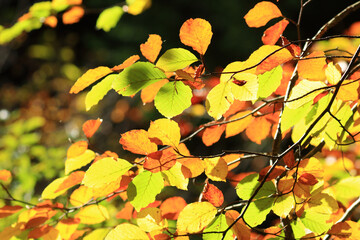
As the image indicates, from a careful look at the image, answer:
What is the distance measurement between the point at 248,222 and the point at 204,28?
1.06 feet

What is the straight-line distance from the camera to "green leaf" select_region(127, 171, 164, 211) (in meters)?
0.55

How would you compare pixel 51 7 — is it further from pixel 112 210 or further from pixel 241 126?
pixel 112 210

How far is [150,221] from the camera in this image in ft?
2.01

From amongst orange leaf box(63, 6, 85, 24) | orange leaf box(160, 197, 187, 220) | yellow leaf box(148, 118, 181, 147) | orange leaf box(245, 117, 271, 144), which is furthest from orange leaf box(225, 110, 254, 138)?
orange leaf box(63, 6, 85, 24)

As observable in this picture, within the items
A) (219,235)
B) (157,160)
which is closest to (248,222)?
(219,235)

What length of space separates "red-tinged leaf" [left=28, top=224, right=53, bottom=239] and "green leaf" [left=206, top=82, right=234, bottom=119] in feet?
1.53

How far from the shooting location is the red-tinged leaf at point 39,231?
74 cm

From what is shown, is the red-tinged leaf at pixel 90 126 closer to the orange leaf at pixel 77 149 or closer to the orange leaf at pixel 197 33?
the orange leaf at pixel 77 149

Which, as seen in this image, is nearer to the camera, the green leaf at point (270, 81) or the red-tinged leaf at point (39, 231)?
the green leaf at point (270, 81)

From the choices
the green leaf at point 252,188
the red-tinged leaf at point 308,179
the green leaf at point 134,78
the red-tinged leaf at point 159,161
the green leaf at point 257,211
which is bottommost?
the green leaf at point 257,211

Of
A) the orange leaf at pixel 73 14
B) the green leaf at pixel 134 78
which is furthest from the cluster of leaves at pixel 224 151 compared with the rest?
the orange leaf at pixel 73 14

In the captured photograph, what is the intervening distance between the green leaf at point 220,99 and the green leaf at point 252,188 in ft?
0.44

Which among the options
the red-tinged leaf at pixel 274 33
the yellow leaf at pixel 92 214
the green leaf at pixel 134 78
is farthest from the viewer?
the yellow leaf at pixel 92 214

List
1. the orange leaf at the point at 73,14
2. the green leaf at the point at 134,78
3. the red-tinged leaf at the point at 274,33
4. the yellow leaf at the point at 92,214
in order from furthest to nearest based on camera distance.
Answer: the orange leaf at the point at 73,14 < the yellow leaf at the point at 92,214 < the red-tinged leaf at the point at 274,33 < the green leaf at the point at 134,78
